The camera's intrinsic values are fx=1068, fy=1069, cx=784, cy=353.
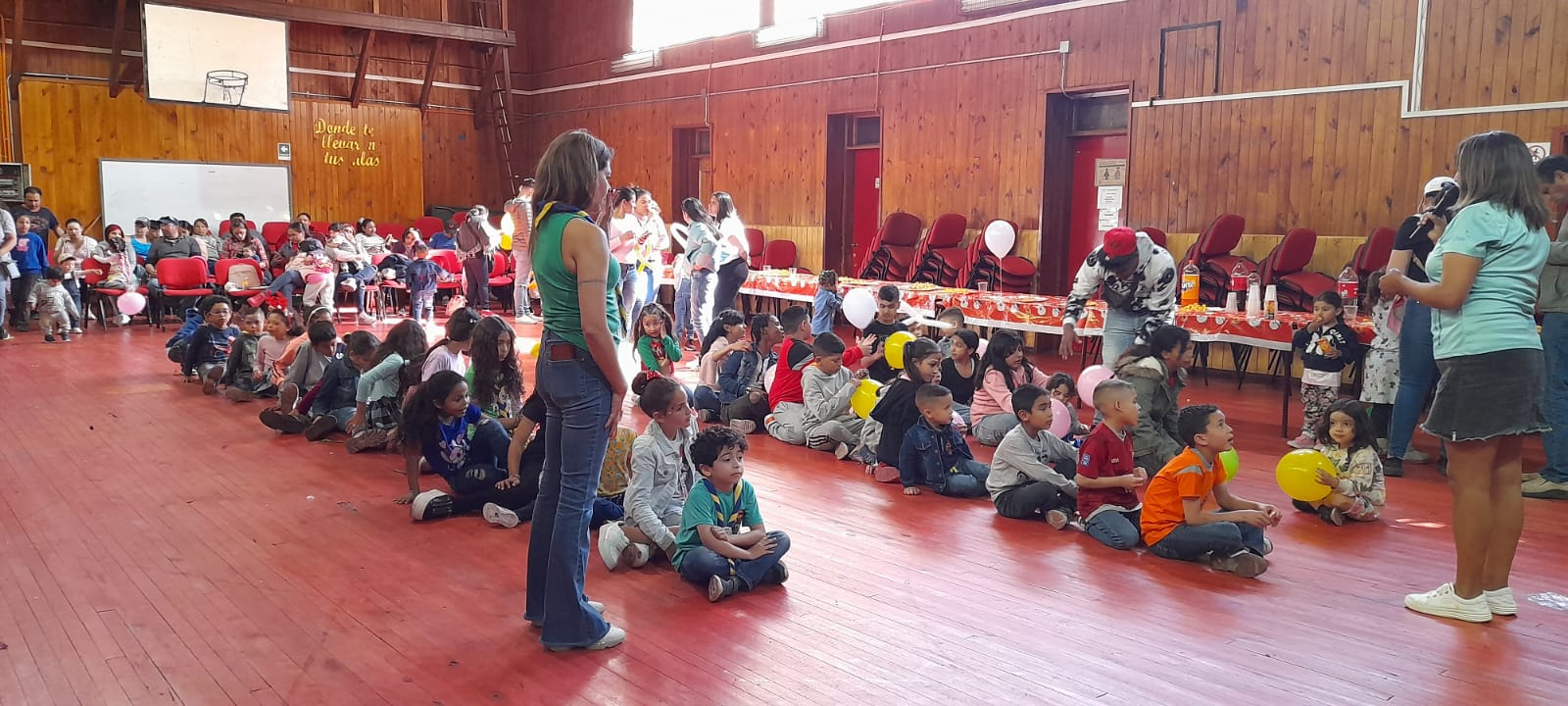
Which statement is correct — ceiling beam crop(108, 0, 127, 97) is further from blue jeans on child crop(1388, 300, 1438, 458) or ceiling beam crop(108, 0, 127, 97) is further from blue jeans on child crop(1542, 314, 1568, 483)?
blue jeans on child crop(1542, 314, 1568, 483)

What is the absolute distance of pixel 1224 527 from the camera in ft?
12.9

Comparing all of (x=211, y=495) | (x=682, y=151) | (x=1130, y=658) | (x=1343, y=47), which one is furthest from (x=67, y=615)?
(x=682, y=151)

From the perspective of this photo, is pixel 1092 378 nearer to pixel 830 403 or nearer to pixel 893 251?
pixel 830 403

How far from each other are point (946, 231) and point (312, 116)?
10566 millimetres

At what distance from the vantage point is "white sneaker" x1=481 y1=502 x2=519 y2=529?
450 cm

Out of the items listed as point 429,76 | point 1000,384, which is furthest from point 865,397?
point 429,76

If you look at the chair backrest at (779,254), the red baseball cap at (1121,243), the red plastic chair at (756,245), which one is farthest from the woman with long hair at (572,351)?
the red plastic chair at (756,245)

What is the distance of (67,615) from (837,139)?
10.6 meters

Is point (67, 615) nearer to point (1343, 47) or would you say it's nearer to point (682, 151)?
point (1343, 47)

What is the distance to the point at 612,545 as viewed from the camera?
3.95m

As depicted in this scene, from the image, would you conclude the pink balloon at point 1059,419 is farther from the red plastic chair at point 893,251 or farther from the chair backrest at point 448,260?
the chair backrest at point 448,260

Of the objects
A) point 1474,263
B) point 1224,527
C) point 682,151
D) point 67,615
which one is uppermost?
point 682,151

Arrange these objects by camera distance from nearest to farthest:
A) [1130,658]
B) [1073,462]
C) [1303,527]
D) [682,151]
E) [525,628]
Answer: [1130,658] → [525,628] → [1303,527] → [1073,462] → [682,151]

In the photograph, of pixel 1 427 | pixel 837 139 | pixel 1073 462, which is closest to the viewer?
pixel 1073 462
